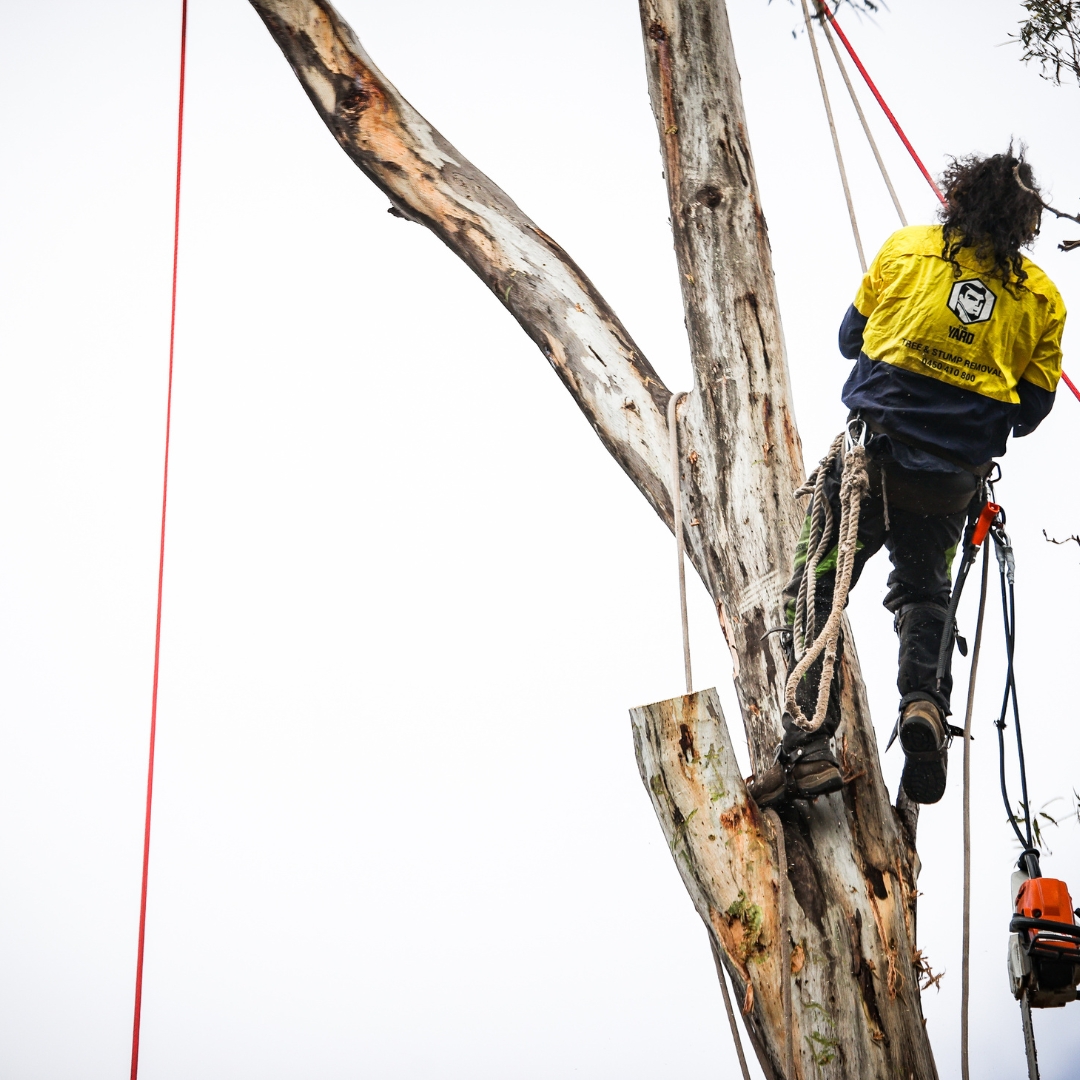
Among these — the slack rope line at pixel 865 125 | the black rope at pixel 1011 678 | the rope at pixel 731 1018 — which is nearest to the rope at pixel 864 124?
the slack rope line at pixel 865 125

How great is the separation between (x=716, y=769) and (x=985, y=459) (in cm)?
84

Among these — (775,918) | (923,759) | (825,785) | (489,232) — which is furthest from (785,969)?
(489,232)

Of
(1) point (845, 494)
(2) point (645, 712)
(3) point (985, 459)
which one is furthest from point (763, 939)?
(3) point (985, 459)

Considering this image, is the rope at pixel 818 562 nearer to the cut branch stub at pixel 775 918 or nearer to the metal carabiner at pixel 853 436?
the metal carabiner at pixel 853 436

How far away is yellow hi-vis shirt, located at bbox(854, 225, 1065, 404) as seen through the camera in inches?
82.0

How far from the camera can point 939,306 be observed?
6.81 ft

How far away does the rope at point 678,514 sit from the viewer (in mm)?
2176

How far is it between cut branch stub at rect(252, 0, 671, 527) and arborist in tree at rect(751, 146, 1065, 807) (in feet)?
1.63

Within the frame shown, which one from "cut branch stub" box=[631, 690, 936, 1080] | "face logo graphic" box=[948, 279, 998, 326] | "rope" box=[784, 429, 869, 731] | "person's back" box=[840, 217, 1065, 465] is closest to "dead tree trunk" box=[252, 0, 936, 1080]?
"cut branch stub" box=[631, 690, 936, 1080]

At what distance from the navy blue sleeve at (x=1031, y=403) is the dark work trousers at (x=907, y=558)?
17 centimetres

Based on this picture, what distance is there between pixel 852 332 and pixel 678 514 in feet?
1.74

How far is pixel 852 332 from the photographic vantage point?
228 cm

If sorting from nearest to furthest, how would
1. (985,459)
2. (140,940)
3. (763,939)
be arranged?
1. (763,939)
2. (140,940)
3. (985,459)

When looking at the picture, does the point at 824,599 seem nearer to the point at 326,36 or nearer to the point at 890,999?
the point at 890,999
